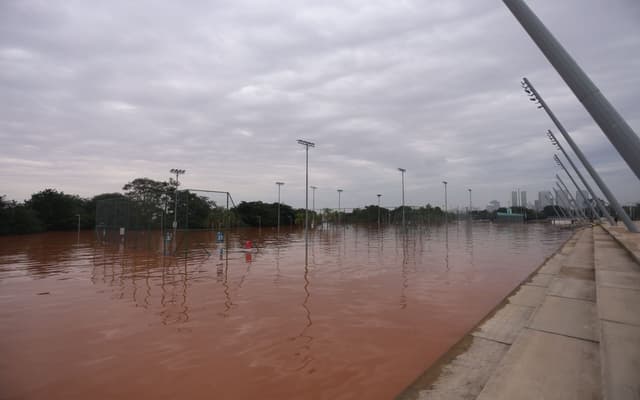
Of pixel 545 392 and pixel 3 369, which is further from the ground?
pixel 545 392

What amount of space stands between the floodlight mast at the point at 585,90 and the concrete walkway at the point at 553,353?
240 centimetres

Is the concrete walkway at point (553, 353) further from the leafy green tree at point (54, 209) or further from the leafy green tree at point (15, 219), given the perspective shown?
the leafy green tree at point (54, 209)

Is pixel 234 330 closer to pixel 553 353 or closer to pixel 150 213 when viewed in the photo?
pixel 553 353

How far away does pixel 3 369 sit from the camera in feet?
15.3

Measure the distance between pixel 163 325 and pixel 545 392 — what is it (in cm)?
616

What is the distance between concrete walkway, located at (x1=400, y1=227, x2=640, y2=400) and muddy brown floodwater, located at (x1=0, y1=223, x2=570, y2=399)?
0.54m

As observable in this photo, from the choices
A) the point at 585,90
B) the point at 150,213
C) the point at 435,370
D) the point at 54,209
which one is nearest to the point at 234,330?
the point at 435,370

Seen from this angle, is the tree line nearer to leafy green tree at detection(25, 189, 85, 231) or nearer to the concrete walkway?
leafy green tree at detection(25, 189, 85, 231)

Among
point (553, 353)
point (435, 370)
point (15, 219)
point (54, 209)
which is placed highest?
point (54, 209)

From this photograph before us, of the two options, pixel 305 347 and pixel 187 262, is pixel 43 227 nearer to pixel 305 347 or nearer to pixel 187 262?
pixel 187 262

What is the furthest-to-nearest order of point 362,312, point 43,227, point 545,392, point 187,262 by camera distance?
point 43,227, point 187,262, point 362,312, point 545,392

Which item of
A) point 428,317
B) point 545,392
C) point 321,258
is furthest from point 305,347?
point 321,258

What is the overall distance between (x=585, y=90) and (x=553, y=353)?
4.30 metres

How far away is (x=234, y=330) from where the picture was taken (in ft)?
19.8
